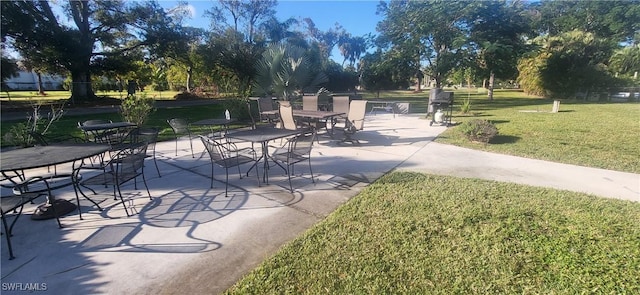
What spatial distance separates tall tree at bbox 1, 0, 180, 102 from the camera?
42.8ft

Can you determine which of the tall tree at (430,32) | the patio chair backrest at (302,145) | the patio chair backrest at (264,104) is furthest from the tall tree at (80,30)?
the patio chair backrest at (302,145)

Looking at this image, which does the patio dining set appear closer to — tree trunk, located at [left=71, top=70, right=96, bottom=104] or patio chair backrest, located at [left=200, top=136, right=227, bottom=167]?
patio chair backrest, located at [left=200, top=136, right=227, bottom=167]

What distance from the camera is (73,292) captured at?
1.92 meters

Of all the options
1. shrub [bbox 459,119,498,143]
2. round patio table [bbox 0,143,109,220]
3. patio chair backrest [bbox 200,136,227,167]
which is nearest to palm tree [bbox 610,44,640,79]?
shrub [bbox 459,119,498,143]

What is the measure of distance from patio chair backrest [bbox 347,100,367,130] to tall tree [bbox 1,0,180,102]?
15.6m

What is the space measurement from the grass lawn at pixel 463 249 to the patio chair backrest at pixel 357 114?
10.8 feet

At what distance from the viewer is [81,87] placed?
55.0 ft

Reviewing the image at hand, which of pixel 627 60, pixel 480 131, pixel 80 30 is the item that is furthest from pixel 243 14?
pixel 627 60

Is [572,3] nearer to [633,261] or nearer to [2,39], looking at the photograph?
[633,261]

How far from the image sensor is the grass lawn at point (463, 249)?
2.01 meters

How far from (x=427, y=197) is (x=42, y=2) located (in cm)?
2045

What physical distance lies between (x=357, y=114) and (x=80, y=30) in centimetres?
1833

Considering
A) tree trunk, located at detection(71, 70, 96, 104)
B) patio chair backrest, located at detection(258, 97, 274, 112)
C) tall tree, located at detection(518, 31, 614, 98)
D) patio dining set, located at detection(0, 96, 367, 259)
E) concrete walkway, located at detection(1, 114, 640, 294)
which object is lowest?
concrete walkway, located at detection(1, 114, 640, 294)

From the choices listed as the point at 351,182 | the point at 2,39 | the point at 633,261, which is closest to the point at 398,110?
the point at 351,182
